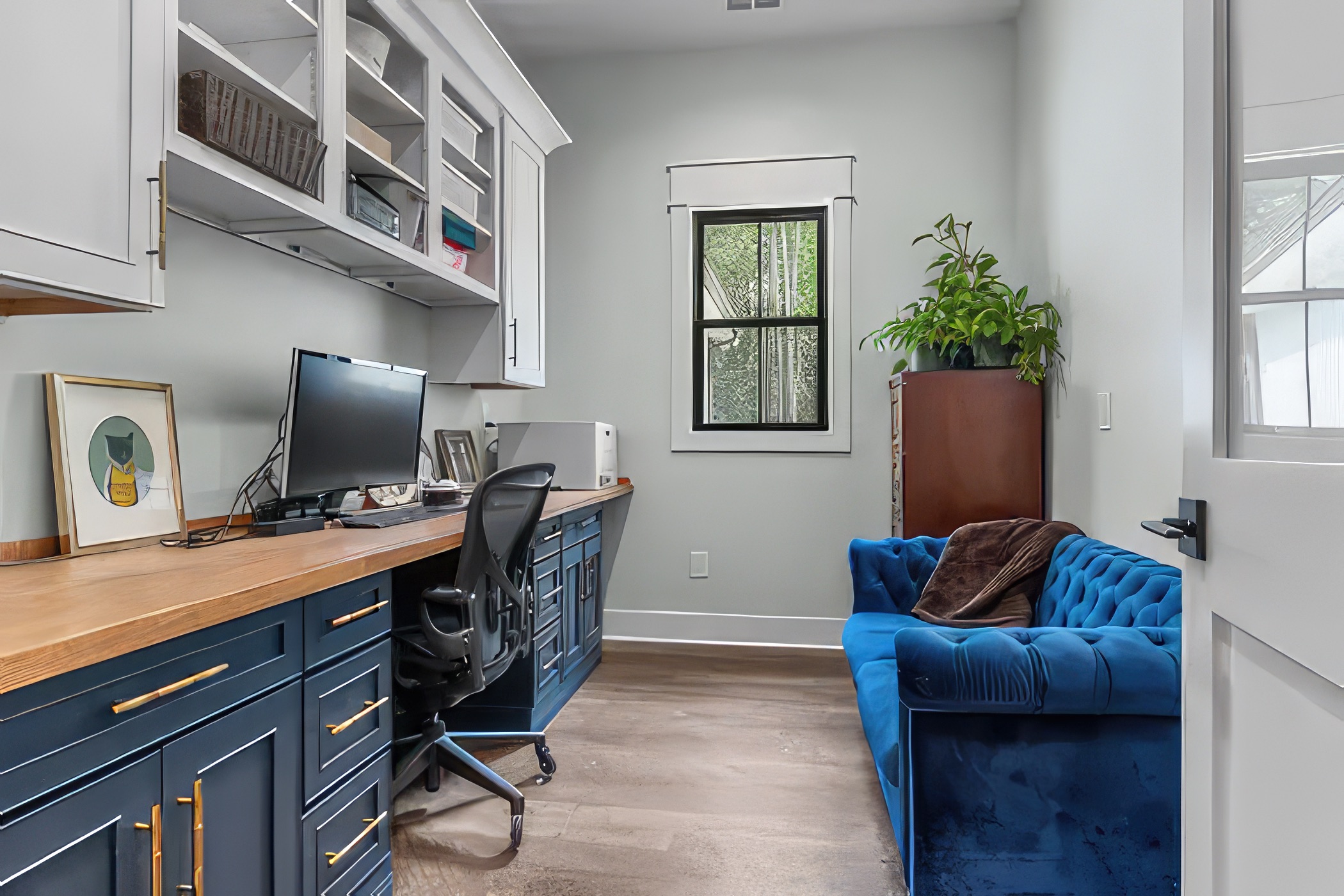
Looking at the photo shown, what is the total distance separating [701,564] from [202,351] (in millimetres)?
2479

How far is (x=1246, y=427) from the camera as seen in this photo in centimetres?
84

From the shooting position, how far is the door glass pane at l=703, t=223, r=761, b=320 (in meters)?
3.89

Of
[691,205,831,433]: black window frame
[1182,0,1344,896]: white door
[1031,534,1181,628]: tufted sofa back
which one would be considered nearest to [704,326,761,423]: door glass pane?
[691,205,831,433]: black window frame

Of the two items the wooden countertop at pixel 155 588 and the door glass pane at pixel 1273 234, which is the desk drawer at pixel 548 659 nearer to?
the wooden countertop at pixel 155 588

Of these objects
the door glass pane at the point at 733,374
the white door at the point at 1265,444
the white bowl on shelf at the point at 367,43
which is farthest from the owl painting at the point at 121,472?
the door glass pane at the point at 733,374

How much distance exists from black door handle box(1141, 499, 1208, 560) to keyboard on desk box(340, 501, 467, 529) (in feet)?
5.83

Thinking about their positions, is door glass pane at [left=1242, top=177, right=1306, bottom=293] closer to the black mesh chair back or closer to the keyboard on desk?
the black mesh chair back

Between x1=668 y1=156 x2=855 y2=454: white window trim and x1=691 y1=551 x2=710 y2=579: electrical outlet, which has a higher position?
x1=668 y1=156 x2=855 y2=454: white window trim

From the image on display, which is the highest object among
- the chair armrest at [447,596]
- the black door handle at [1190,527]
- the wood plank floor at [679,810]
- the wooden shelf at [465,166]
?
the wooden shelf at [465,166]

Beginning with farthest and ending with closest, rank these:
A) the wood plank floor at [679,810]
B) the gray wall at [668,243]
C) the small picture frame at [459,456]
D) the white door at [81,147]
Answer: the gray wall at [668,243] → the small picture frame at [459,456] → the wood plank floor at [679,810] → the white door at [81,147]

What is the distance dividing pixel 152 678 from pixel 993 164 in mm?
3803

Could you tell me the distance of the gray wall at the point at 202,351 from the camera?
145 centimetres

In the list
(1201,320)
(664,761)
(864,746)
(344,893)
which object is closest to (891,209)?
(864,746)

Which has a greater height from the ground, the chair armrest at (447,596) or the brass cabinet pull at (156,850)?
the chair armrest at (447,596)
